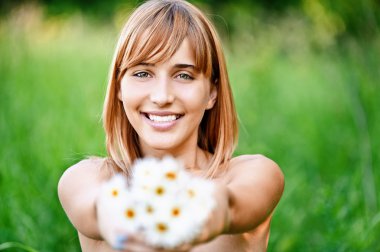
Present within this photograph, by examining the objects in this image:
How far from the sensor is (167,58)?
201 centimetres

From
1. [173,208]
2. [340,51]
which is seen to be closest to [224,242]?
[173,208]

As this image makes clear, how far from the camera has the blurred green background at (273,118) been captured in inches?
132

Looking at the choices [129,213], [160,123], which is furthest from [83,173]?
[129,213]

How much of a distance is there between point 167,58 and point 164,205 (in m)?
0.77

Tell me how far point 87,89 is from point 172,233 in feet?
14.8

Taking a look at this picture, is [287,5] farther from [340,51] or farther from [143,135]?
[143,135]

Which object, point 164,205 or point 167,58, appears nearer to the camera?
point 164,205

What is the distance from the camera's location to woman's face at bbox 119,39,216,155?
201cm

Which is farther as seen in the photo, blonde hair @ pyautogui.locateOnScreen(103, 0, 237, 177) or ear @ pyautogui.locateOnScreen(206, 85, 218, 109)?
ear @ pyautogui.locateOnScreen(206, 85, 218, 109)

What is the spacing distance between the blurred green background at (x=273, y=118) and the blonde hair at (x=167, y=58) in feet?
1.48

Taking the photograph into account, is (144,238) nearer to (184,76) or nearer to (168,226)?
(168,226)

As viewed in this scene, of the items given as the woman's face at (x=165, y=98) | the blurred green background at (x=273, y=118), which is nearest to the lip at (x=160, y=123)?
the woman's face at (x=165, y=98)

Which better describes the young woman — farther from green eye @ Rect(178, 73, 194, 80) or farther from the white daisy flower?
the white daisy flower

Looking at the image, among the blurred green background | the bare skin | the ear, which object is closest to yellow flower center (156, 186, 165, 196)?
the bare skin
